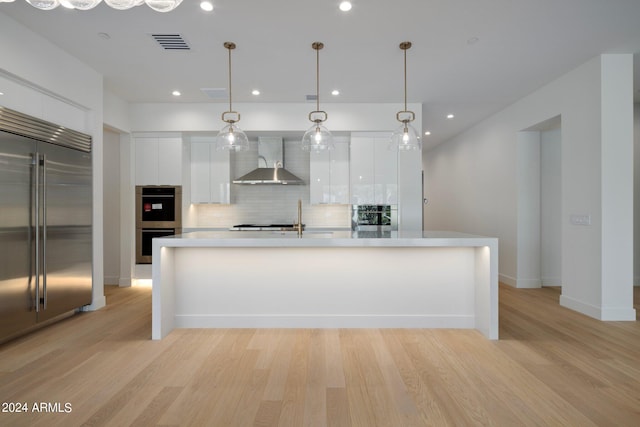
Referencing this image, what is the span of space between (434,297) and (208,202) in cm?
397

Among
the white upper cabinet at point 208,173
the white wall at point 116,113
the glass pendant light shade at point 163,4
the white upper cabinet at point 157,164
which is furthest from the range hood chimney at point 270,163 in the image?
the glass pendant light shade at point 163,4

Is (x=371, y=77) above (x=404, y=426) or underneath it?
above

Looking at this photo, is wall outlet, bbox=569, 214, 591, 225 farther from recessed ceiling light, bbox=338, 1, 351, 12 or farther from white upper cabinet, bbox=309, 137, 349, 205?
recessed ceiling light, bbox=338, 1, 351, 12

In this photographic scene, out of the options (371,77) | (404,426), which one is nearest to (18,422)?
(404,426)

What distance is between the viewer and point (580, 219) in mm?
4102

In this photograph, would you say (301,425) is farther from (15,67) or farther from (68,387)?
(15,67)

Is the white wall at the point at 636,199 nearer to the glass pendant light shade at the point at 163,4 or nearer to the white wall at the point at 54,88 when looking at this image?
the glass pendant light shade at the point at 163,4

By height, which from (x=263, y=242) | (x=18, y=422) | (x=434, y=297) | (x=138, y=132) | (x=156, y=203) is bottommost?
(x=18, y=422)

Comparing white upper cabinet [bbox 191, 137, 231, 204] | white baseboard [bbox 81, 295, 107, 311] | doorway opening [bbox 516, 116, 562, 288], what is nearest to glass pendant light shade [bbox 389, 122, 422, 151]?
doorway opening [bbox 516, 116, 562, 288]

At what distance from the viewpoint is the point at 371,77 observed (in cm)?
446

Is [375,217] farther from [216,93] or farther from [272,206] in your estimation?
[216,93]

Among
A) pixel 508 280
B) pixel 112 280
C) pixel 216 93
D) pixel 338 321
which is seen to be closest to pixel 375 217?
pixel 508 280

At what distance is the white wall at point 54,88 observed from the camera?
3.15 metres

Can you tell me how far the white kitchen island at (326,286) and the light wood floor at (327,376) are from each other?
0.17 metres
